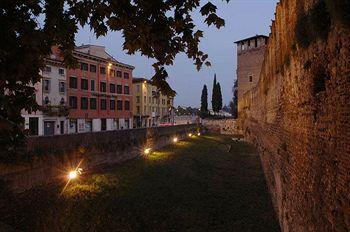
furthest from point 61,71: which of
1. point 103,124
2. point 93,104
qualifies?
point 103,124

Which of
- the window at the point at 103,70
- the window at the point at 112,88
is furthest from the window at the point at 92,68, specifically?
the window at the point at 112,88

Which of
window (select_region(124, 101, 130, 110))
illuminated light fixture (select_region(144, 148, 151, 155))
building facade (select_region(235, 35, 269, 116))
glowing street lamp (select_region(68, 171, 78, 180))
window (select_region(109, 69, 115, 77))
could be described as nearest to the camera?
glowing street lamp (select_region(68, 171, 78, 180))

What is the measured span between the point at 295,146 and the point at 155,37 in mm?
4828

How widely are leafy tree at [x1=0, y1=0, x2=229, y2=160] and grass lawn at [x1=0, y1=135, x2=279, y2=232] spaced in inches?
357

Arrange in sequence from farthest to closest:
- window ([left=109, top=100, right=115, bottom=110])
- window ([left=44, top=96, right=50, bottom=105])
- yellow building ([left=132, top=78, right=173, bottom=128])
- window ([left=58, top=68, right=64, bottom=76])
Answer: yellow building ([left=132, top=78, right=173, bottom=128]), window ([left=109, top=100, right=115, bottom=110]), window ([left=58, top=68, right=64, bottom=76]), window ([left=44, top=96, right=50, bottom=105])

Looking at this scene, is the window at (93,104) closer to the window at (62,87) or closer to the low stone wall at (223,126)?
the window at (62,87)

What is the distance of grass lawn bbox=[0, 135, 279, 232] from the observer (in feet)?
41.0

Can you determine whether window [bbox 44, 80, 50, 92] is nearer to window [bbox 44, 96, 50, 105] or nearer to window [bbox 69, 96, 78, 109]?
window [bbox 44, 96, 50, 105]

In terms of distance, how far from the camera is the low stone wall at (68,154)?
537 inches

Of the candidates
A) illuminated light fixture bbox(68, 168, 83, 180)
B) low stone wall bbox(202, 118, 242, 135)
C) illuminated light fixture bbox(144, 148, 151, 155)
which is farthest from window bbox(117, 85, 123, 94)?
illuminated light fixture bbox(68, 168, 83, 180)

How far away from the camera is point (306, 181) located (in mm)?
6355

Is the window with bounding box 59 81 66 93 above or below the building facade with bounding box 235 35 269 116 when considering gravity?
below

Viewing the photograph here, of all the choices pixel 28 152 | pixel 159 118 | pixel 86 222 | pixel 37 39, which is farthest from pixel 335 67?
pixel 159 118

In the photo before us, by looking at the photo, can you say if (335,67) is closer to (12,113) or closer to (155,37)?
(155,37)
